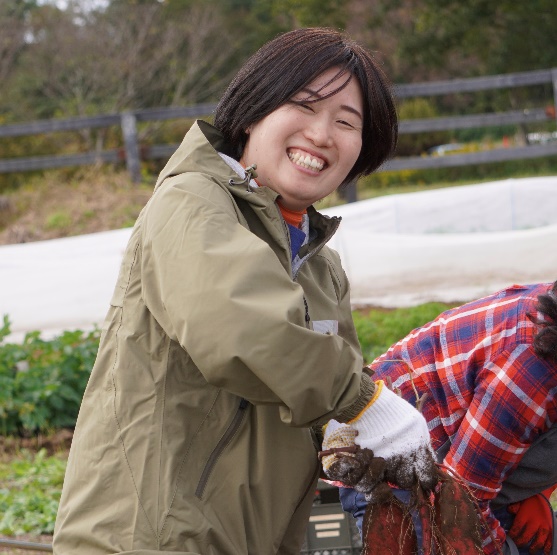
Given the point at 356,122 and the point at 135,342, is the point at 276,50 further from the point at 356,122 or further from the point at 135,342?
the point at 135,342

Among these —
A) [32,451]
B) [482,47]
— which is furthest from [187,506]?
[482,47]

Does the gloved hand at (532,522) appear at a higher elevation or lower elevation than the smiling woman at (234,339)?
lower

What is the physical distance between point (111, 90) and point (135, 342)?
1495cm

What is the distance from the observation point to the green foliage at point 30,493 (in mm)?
3855

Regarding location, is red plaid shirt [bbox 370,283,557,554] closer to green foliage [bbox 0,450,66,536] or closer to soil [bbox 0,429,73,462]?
green foliage [bbox 0,450,66,536]

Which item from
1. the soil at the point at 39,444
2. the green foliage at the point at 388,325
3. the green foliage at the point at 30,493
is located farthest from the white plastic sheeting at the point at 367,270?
the green foliage at the point at 30,493

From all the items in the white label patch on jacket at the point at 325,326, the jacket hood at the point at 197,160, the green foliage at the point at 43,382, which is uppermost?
the jacket hood at the point at 197,160

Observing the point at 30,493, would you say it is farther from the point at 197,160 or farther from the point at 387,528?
the point at 197,160

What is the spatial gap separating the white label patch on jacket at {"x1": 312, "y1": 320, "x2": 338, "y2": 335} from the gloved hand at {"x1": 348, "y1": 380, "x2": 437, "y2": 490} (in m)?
0.18

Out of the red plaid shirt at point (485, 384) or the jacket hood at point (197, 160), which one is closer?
the jacket hood at point (197, 160)

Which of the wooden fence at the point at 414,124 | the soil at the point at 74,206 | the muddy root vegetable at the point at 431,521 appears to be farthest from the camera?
the wooden fence at the point at 414,124

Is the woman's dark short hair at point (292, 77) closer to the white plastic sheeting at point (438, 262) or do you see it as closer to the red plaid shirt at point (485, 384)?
the red plaid shirt at point (485, 384)

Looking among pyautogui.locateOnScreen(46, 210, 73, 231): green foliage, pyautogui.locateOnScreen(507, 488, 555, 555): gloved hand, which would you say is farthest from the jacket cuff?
pyautogui.locateOnScreen(46, 210, 73, 231): green foliage

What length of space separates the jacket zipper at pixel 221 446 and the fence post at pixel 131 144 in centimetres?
937
